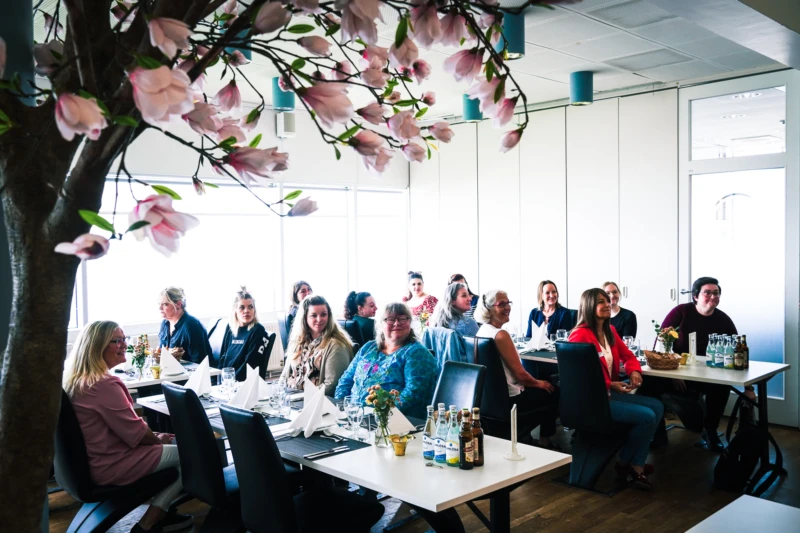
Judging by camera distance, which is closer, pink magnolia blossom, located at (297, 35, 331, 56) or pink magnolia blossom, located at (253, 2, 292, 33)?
pink magnolia blossom, located at (253, 2, 292, 33)

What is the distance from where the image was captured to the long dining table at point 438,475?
9.13 ft

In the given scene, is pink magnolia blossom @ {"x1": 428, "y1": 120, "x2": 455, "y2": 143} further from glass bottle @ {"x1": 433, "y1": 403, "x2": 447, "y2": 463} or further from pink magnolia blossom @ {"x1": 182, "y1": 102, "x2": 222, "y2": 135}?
glass bottle @ {"x1": 433, "y1": 403, "x2": 447, "y2": 463}

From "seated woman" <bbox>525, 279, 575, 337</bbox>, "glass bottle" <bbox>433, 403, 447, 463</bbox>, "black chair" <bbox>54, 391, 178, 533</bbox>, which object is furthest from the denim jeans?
"black chair" <bbox>54, 391, 178, 533</bbox>

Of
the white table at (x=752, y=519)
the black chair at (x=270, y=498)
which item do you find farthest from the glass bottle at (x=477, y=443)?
the white table at (x=752, y=519)

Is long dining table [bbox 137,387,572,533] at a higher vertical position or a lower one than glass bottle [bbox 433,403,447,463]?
lower

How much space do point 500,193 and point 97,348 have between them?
6271mm

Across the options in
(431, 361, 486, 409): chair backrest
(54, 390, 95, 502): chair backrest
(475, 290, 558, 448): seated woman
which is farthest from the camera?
(475, 290, 558, 448): seated woman

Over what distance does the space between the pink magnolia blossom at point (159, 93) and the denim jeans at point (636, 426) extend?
495 centimetres

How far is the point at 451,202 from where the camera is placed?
9930 mm

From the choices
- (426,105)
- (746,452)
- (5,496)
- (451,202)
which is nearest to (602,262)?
(451,202)

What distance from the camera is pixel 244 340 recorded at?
609 centimetres

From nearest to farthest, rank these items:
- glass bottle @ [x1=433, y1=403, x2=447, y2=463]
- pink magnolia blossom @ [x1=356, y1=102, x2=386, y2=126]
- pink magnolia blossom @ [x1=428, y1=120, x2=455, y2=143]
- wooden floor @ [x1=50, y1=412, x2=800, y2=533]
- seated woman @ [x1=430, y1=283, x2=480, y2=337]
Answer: pink magnolia blossom @ [x1=356, y1=102, x2=386, y2=126], pink magnolia blossom @ [x1=428, y1=120, x2=455, y2=143], glass bottle @ [x1=433, y1=403, x2=447, y2=463], wooden floor @ [x1=50, y1=412, x2=800, y2=533], seated woman @ [x1=430, y1=283, x2=480, y2=337]

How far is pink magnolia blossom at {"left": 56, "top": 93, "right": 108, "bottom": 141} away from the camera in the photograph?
58cm

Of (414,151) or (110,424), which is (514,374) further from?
(414,151)
